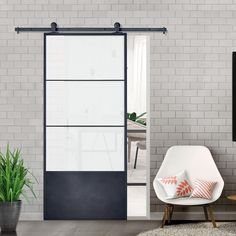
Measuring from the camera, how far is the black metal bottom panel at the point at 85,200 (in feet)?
22.7

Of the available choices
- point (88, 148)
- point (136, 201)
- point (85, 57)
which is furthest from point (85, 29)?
point (136, 201)

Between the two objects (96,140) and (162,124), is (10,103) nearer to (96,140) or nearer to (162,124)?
(96,140)

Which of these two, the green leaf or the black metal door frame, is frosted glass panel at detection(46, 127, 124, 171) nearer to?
the black metal door frame

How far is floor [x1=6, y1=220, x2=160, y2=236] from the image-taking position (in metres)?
6.12

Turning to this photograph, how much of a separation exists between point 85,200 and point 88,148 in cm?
62

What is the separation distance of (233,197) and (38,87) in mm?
2585

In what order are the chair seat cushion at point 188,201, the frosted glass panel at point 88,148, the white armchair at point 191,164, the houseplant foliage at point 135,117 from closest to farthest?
the chair seat cushion at point 188,201
the white armchair at point 191,164
the frosted glass panel at point 88,148
the houseplant foliage at point 135,117

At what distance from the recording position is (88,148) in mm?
6996

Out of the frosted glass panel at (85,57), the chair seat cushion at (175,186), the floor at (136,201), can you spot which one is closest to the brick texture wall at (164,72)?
the frosted glass panel at (85,57)

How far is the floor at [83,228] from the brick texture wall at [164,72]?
0.34 m

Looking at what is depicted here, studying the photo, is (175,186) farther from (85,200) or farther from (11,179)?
(11,179)

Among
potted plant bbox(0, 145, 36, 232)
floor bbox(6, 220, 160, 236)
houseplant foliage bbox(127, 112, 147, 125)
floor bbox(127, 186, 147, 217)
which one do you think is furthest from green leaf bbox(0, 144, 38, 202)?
houseplant foliage bbox(127, 112, 147, 125)

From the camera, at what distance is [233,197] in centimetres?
632

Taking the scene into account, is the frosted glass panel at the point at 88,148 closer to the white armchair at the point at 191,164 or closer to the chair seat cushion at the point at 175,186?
the white armchair at the point at 191,164
